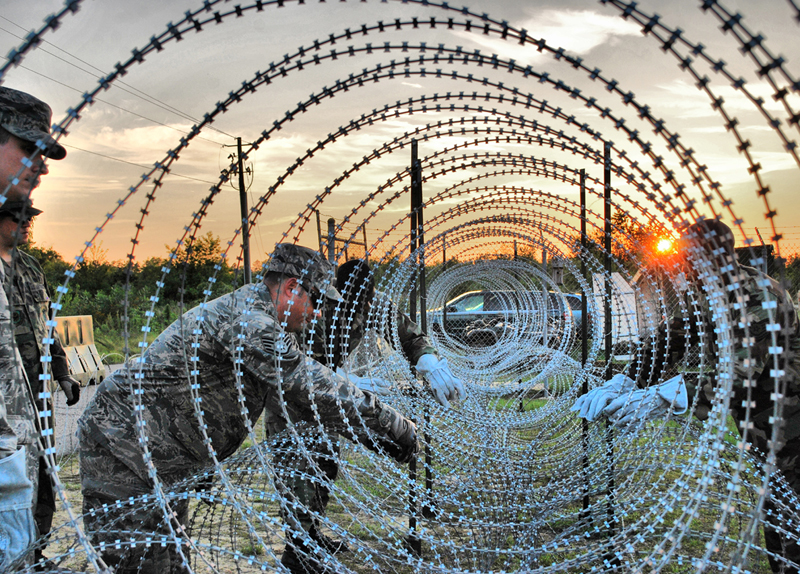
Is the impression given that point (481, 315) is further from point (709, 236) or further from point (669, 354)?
point (709, 236)

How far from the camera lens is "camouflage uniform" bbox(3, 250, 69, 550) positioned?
9.78 feet

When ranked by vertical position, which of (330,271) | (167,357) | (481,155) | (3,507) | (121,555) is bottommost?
(121,555)

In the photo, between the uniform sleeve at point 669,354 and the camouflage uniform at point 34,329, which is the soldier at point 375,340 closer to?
the uniform sleeve at point 669,354

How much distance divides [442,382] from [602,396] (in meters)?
1.41

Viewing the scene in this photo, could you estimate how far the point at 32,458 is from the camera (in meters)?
2.54

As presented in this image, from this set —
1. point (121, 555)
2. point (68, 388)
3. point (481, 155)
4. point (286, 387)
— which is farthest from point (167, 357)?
point (481, 155)

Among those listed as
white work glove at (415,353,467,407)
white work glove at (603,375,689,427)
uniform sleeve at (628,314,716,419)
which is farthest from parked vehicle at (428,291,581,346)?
white work glove at (603,375,689,427)

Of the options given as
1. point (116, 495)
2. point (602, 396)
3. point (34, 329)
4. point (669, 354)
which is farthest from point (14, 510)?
point (669, 354)

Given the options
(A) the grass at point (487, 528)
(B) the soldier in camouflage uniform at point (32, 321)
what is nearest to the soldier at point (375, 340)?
(A) the grass at point (487, 528)

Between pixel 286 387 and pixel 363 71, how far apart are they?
169 centimetres

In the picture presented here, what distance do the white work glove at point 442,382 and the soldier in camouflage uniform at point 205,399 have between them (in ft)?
5.70

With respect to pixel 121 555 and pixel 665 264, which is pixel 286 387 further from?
pixel 665 264

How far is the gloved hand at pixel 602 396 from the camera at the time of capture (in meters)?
4.46

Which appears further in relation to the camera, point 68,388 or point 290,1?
point 68,388
